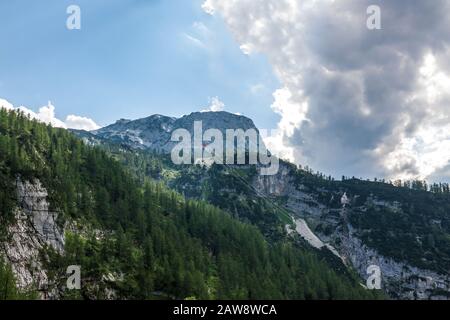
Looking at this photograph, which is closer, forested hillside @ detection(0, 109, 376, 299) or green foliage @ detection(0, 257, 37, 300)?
green foliage @ detection(0, 257, 37, 300)

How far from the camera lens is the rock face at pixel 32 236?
138 meters

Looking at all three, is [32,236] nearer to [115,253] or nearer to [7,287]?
[115,253]

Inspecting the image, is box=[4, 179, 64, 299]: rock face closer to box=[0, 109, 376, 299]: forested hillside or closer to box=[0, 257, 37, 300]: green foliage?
box=[0, 109, 376, 299]: forested hillside

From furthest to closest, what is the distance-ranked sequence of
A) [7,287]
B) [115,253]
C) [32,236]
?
[115,253], [32,236], [7,287]

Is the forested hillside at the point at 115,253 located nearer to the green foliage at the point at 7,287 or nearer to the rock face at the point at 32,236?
the rock face at the point at 32,236

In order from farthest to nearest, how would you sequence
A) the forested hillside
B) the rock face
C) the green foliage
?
the forested hillside → the rock face → the green foliage

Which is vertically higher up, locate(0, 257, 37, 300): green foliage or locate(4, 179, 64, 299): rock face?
locate(4, 179, 64, 299): rock face

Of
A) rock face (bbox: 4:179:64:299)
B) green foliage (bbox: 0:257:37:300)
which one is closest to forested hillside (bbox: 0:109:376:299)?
rock face (bbox: 4:179:64:299)

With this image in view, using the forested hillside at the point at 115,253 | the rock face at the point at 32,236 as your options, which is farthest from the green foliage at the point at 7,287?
the forested hillside at the point at 115,253

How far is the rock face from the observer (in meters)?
138

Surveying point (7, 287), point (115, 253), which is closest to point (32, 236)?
point (115, 253)

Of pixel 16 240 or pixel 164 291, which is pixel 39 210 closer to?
pixel 16 240

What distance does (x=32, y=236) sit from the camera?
152625 millimetres
